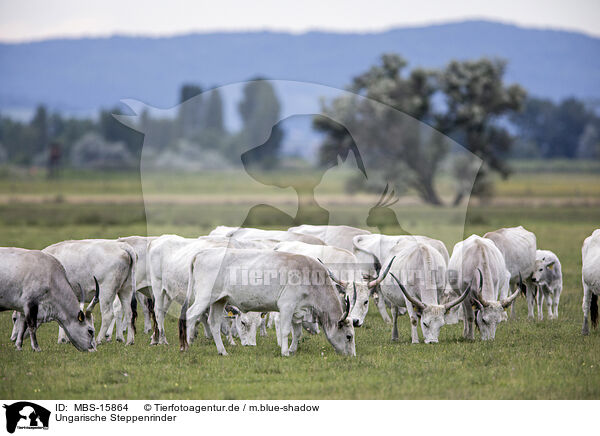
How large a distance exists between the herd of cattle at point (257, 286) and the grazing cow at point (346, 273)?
3 cm

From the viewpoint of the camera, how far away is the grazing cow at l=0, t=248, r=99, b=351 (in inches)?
531

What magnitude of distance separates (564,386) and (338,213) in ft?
82.2

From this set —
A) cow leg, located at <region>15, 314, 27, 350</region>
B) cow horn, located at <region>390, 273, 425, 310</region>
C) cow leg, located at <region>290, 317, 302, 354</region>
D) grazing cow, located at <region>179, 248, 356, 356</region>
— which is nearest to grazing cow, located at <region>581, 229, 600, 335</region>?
cow horn, located at <region>390, 273, 425, 310</region>

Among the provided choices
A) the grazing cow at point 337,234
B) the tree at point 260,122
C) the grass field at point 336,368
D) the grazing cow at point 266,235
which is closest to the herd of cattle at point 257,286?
the grass field at point 336,368

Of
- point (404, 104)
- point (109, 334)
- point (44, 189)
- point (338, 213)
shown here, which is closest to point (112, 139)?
point (44, 189)

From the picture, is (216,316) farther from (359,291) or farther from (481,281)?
(481,281)

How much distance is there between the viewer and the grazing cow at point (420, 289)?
14.2 m

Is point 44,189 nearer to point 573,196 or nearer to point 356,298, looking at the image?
point 573,196

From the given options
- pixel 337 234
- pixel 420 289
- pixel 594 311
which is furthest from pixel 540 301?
pixel 337 234

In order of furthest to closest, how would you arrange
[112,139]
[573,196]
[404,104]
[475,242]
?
[112,139]
[573,196]
[404,104]
[475,242]

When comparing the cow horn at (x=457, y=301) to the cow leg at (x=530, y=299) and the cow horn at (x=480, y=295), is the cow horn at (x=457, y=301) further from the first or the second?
the cow leg at (x=530, y=299)

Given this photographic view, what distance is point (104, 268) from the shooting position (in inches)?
583

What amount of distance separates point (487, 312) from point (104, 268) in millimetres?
7626

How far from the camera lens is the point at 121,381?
1141cm
